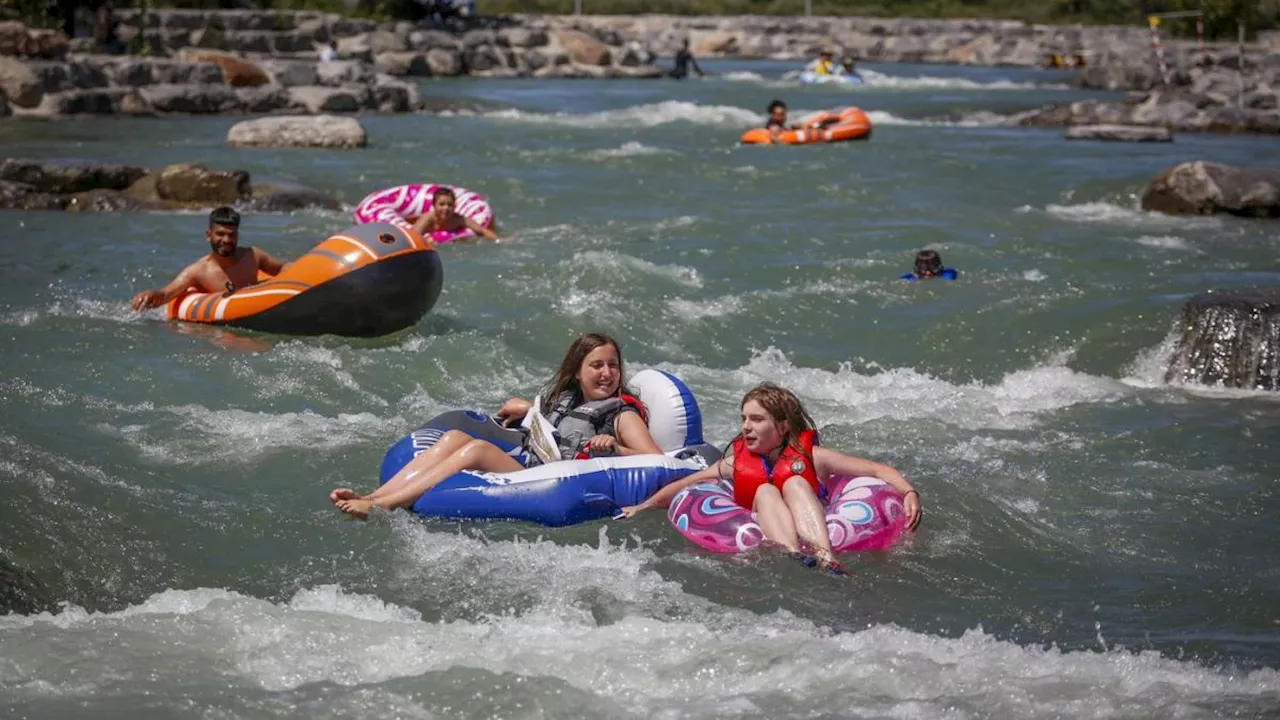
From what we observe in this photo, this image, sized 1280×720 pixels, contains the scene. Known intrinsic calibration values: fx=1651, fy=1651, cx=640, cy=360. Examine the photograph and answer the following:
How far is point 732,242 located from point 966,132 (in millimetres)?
11909

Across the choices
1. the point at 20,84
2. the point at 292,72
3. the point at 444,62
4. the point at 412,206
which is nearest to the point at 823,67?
the point at 444,62

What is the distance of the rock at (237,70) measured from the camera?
29.2m

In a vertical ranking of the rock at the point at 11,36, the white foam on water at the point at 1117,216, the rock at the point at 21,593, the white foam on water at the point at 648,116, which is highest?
the rock at the point at 11,36

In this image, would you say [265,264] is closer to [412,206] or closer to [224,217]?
[224,217]

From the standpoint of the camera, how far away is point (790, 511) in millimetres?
7250

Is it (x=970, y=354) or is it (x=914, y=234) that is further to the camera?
(x=914, y=234)

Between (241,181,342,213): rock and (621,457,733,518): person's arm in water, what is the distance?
10255mm

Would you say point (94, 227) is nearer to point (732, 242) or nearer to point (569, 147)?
point (732, 242)

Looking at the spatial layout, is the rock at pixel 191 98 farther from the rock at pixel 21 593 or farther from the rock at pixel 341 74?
the rock at pixel 21 593

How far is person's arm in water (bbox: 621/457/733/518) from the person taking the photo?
7672 millimetres

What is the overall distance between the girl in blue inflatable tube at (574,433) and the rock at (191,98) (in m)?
20.9

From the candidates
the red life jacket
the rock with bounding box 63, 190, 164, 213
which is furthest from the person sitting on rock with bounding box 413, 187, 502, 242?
the red life jacket

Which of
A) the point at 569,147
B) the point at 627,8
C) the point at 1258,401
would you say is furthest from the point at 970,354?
the point at 627,8

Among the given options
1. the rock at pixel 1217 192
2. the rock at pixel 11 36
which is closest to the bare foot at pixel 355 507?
the rock at pixel 1217 192
